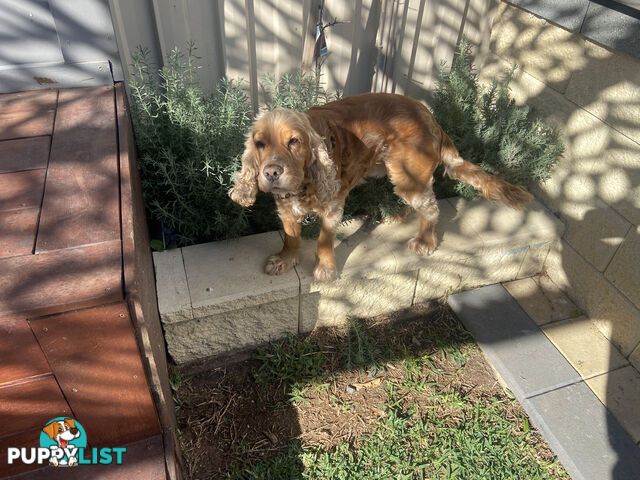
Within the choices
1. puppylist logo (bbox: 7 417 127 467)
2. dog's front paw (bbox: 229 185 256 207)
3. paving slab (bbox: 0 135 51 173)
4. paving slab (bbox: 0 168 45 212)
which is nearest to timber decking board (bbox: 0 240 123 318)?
paving slab (bbox: 0 168 45 212)

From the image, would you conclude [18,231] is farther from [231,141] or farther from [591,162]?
[591,162]

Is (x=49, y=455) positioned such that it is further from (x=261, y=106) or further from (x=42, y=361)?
(x=261, y=106)

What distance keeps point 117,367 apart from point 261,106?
2670mm

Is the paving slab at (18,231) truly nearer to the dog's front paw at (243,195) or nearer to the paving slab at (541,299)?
the dog's front paw at (243,195)

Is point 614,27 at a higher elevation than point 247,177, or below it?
higher

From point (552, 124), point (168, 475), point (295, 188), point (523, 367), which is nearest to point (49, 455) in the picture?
point (168, 475)

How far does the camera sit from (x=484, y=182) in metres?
3.28

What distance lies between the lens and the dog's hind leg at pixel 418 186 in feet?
10.3

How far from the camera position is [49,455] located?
2.18 metres

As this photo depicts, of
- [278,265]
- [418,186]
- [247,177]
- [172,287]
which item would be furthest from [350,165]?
[172,287]

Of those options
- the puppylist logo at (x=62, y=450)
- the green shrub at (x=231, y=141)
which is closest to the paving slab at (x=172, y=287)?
the green shrub at (x=231, y=141)

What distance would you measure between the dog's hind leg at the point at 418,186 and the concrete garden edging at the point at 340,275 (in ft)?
0.36

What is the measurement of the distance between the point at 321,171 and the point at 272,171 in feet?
1.21

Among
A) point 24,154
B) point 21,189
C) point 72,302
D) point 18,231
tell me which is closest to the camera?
point 72,302
